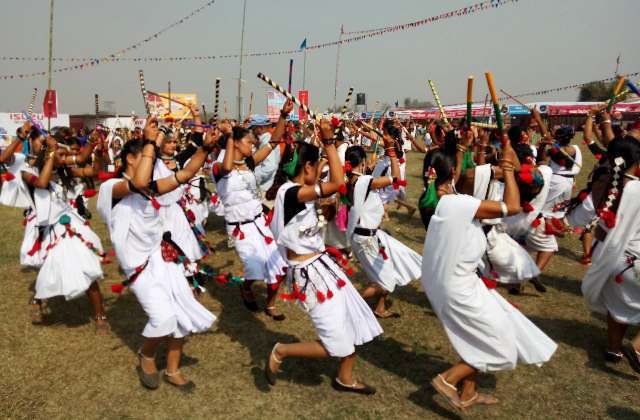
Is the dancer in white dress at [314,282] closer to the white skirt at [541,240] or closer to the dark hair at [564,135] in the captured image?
the white skirt at [541,240]

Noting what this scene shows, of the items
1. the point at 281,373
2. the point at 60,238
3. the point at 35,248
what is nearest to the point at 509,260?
the point at 281,373

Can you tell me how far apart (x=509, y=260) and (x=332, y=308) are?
2882 mm

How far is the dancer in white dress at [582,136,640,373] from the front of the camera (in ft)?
14.7

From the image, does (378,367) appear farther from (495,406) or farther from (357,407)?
(495,406)

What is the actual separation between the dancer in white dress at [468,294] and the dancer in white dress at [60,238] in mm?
3823

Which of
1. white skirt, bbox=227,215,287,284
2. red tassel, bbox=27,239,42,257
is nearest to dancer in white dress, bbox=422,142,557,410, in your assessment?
white skirt, bbox=227,215,287,284

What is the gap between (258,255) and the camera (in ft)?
19.5

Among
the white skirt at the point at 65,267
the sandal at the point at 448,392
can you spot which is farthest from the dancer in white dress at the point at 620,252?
the white skirt at the point at 65,267

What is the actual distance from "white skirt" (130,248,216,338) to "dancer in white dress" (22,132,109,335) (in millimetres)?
1616

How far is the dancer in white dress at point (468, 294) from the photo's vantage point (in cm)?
354

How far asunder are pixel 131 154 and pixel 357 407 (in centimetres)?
297

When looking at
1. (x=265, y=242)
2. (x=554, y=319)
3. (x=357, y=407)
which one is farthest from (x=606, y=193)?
(x=265, y=242)

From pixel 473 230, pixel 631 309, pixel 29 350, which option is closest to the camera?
pixel 473 230

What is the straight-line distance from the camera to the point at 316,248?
4.20 meters
